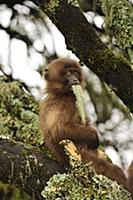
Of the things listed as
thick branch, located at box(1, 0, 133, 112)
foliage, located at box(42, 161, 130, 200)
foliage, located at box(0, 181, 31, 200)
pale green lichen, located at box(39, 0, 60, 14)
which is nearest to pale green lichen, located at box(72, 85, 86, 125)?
thick branch, located at box(1, 0, 133, 112)

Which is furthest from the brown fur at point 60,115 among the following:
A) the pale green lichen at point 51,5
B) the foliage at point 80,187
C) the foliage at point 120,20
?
the pale green lichen at point 51,5

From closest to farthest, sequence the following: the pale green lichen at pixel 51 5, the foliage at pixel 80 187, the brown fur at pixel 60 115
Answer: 1. the foliage at pixel 80 187
2. the pale green lichen at pixel 51 5
3. the brown fur at pixel 60 115

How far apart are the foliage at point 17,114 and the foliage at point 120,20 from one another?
Result: 1449 mm

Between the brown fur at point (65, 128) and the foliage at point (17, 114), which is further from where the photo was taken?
the foliage at point (17, 114)

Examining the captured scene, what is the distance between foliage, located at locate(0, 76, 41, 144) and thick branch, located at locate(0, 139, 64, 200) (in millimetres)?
1264

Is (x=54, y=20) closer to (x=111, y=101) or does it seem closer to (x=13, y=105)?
(x=13, y=105)

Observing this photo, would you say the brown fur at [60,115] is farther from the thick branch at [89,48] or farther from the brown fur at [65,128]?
the thick branch at [89,48]

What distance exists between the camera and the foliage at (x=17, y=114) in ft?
16.1

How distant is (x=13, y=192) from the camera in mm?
4375

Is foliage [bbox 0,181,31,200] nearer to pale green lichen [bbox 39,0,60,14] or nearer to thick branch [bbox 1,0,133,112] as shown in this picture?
thick branch [bbox 1,0,133,112]

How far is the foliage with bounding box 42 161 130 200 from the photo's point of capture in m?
3.22

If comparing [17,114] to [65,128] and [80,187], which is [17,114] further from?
[80,187]

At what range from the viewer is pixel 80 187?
3.23 metres

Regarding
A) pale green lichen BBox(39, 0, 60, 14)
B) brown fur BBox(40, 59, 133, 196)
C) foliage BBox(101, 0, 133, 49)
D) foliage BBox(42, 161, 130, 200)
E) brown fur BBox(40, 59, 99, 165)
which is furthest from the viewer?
brown fur BBox(40, 59, 99, 165)
